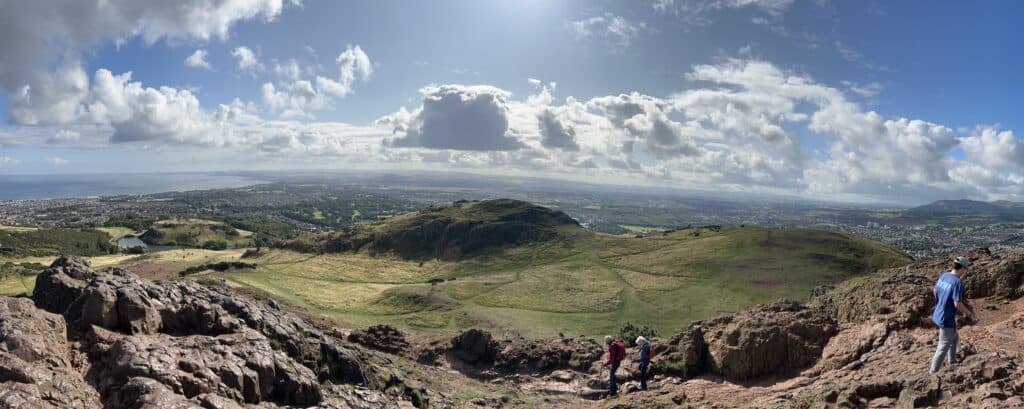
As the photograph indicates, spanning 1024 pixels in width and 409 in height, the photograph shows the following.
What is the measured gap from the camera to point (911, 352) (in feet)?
61.5

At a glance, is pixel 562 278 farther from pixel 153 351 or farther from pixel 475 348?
pixel 153 351

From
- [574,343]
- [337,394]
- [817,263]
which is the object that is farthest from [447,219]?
[337,394]

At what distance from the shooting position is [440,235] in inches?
5413

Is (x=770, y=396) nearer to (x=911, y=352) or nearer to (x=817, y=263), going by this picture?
(x=911, y=352)

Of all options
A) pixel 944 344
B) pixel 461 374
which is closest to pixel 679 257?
Answer: pixel 461 374

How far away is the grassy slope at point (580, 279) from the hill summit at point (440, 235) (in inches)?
225

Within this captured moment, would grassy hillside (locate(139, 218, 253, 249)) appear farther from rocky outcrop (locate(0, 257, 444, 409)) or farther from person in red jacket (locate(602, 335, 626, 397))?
person in red jacket (locate(602, 335, 626, 397))

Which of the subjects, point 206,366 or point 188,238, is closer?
point 206,366

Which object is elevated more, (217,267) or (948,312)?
(948,312)

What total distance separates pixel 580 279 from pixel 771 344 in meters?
69.3

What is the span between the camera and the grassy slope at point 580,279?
69.6m

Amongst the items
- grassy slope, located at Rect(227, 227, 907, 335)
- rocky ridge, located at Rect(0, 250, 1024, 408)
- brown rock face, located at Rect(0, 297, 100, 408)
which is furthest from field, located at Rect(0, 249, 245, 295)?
brown rock face, located at Rect(0, 297, 100, 408)

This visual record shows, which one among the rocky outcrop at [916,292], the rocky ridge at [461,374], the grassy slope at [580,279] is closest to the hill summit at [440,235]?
the grassy slope at [580,279]

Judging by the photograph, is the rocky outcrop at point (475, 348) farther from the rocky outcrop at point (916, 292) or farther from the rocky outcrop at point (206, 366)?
the rocky outcrop at point (916, 292)
